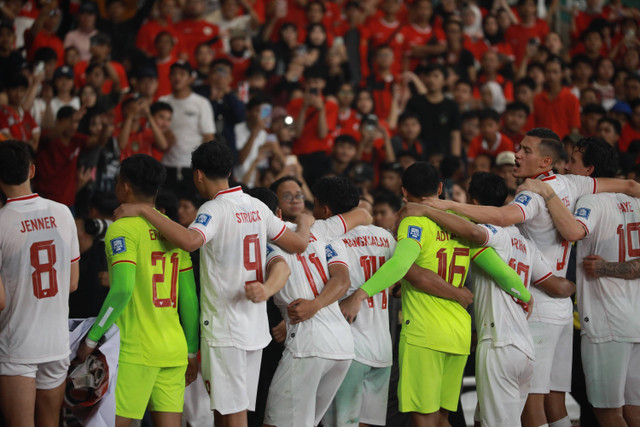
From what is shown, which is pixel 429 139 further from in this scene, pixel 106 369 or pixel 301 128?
pixel 106 369

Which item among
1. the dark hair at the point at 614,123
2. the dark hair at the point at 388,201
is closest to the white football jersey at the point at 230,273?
the dark hair at the point at 388,201

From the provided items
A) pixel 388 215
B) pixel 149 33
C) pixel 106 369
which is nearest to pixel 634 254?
pixel 388 215

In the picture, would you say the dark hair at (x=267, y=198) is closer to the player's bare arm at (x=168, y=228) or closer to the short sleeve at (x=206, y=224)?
the short sleeve at (x=206, y=224)

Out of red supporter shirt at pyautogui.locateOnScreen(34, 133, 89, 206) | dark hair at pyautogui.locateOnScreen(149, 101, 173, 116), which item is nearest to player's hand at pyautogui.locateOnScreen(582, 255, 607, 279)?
dark hair at pyautogui.locateOnScreen(149, 101, 173, 116)

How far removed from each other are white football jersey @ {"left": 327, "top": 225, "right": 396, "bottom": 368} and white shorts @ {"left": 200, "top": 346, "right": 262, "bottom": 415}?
1.01 meters

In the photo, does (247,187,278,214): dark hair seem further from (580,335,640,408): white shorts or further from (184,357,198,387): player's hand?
(580,335,640,408): white shorts

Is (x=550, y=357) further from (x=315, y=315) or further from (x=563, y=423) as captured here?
(x=315, y=315)

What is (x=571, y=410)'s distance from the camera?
829 centimetres

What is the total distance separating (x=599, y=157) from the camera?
6.42 meters

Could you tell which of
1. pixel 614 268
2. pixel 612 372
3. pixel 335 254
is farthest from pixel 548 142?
pixel 335 254

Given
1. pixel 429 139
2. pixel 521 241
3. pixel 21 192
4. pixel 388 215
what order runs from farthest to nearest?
1. pixel 429 139
2. pixel 388 215
3. pixel 521 241
4. pixel 21 192

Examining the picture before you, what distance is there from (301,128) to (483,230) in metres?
6.09

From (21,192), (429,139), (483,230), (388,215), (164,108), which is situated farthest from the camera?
(429,139)

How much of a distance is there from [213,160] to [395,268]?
146 centimetres
